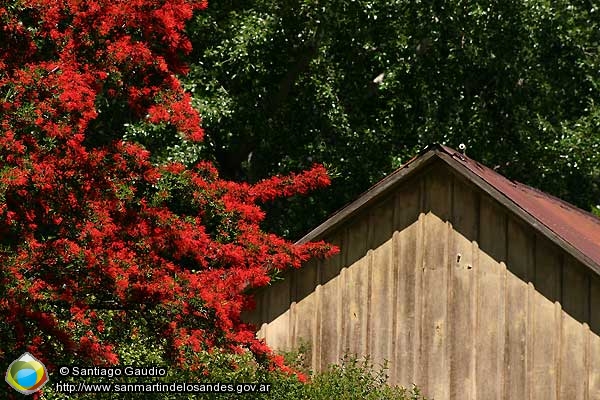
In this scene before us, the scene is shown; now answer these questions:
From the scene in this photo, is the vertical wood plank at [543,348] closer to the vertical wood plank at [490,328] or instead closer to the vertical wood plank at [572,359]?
the vertical wood plank at [572,359]

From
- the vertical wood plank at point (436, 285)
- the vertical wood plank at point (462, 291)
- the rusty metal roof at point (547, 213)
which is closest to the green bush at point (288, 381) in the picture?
the vertical wood plank at point (436, 285)

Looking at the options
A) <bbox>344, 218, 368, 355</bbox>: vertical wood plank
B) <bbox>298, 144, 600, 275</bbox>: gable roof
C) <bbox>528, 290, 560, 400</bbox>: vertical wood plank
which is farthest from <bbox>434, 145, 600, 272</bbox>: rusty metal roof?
<bbox>344, 218, 368, 355</bbox>: vertical wood plank

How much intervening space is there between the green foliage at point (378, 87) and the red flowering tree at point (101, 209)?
921cm

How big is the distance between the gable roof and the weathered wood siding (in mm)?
223

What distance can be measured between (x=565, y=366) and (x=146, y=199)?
508 cm

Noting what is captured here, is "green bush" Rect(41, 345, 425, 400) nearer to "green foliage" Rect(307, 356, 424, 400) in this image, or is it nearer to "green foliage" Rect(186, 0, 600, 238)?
"green foliage" Rect(307, 356, 424, 400)

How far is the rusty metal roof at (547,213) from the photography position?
1214cm

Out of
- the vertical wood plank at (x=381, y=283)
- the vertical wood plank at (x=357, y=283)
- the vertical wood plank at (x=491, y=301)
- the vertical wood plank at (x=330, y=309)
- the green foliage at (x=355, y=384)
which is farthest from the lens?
the vertical wood plank at (x=330, y=309)

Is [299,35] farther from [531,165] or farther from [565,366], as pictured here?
[565,366]

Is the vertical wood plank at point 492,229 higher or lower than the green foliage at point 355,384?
higher

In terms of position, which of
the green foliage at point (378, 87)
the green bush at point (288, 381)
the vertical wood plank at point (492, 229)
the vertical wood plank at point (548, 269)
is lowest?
the green bush at point (288, 381)

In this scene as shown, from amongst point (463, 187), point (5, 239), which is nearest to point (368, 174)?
point (463, 187)

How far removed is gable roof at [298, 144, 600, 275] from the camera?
39.2 ft

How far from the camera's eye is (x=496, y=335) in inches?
503
